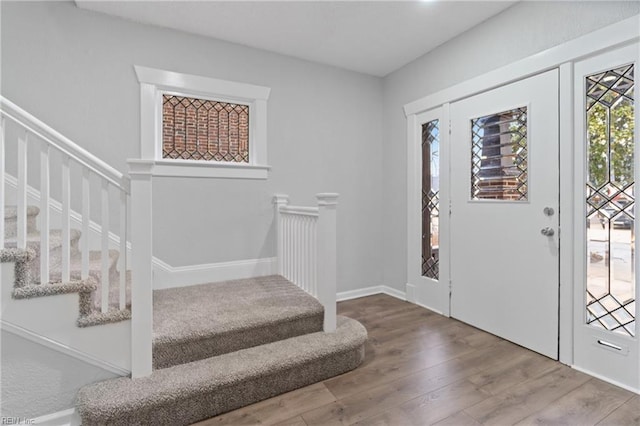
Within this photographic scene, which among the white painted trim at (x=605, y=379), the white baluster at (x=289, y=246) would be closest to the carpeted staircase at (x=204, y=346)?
the white baluster at (x=289, y=246)

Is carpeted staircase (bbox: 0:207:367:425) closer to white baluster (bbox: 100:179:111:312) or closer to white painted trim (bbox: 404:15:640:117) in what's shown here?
white baluster (bbox: 100:179:111:312)

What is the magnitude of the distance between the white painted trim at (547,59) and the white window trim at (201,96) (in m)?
1.72

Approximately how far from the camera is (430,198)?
126 inches

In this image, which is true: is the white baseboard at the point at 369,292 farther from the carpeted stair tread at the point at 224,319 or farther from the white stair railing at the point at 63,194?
the white stair railing at the point at 63,194

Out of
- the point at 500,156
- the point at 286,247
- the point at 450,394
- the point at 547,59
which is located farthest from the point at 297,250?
the point at 547,59

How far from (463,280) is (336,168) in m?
1.72

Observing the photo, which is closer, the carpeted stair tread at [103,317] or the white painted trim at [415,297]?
the carpeted stair tread at [103,317]

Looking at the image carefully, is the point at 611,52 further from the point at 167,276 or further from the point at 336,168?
the point at 167,276

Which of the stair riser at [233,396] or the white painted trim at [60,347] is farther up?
the white painted trim at [60,347]

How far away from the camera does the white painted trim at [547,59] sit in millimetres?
1837

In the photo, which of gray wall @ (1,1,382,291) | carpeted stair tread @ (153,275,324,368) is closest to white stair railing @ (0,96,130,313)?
carpeted stair tread @ (153,275,324,368)

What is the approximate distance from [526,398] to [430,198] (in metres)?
1.88

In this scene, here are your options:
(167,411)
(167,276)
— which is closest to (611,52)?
(167,411)

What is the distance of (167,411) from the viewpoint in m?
1.54
